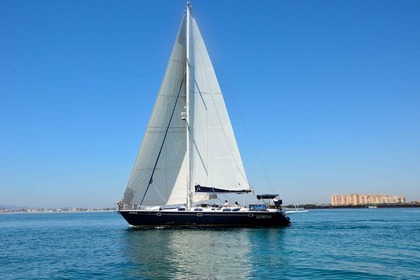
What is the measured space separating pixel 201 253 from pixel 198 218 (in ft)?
51.1

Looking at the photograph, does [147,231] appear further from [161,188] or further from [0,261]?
[0,261]

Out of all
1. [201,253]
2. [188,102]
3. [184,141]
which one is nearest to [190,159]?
[184,141]

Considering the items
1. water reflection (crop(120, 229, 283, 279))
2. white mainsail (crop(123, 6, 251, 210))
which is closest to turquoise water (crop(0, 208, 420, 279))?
water reflection (crop(120, 229, 283, 279))

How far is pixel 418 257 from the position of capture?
2419 cm

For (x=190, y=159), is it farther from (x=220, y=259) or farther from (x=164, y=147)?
(x=220, y=259)

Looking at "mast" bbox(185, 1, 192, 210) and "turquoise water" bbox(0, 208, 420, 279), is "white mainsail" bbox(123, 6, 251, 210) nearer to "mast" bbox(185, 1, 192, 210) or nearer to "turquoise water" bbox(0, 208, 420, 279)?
"mast" bbox(185, 1, 192, 210)

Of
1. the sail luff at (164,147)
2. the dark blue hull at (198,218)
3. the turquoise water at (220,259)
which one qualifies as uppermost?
the sail luff at (164,147)

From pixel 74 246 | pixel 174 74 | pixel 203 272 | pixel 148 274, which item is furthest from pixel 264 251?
pixel 174 74

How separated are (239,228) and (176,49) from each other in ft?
65.7

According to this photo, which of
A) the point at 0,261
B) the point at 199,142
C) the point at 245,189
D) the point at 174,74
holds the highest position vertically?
the point at 174,74

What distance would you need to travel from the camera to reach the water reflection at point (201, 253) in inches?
793

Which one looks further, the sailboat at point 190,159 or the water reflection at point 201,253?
the sailboat at point 190,159

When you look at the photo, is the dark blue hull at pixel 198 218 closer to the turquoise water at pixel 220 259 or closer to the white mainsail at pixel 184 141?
the white mainsail at pixel 184 141

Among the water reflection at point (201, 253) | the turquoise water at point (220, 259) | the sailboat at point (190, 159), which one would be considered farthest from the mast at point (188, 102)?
the turquoise water at point (220, 259)
